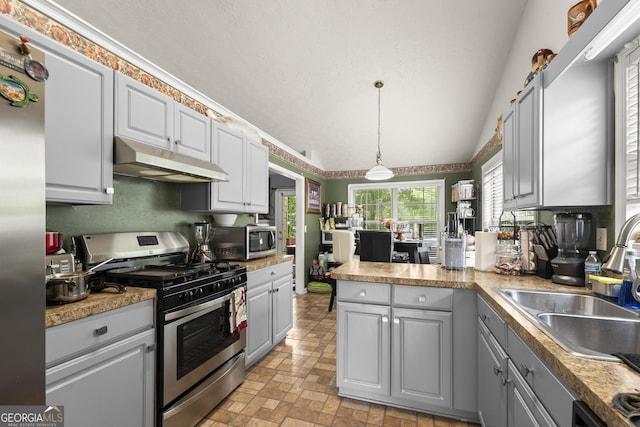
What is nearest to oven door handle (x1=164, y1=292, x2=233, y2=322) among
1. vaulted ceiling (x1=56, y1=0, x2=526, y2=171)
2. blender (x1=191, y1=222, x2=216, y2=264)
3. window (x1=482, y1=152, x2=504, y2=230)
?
blender (x1=191, y1=222, x2=216, y2=264)

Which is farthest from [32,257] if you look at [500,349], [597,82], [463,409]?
[597,82]

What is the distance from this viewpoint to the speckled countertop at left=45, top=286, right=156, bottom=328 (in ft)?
3.76

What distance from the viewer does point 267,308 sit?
2.71 metres

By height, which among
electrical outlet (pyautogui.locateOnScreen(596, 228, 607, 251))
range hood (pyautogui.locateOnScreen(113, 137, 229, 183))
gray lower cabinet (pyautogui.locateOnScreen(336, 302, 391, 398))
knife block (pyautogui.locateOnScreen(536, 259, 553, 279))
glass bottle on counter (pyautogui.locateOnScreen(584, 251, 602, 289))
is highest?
range hood (pyautogui.locateOnScreen(113, 137, 229, 183))

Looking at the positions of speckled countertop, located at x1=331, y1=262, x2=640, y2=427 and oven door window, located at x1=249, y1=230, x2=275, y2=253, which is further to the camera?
oven door window, located at x1=249, y1=230, x2=275, y2=253

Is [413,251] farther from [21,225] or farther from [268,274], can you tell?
[21,225]

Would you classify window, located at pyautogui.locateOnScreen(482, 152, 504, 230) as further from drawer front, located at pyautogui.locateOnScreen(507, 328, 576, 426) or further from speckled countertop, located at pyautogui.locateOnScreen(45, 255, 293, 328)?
speckled countertop, located at pyautogui.locateOnScreen(45, 255, 293, 328)

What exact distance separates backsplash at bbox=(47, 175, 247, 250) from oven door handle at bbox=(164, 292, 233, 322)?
76 centimetres

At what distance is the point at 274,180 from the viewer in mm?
6168

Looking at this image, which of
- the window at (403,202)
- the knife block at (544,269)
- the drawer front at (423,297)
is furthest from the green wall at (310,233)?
the knife block at (544,269)

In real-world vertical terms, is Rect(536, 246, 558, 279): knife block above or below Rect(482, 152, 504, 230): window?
below

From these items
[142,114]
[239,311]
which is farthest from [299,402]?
[142,114]

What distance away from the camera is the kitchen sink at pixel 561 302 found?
1315 mm

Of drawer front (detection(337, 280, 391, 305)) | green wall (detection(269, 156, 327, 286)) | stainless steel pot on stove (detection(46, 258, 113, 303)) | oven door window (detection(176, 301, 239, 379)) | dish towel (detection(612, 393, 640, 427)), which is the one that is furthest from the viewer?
green wall (detection(269, 156, 327, 286))
